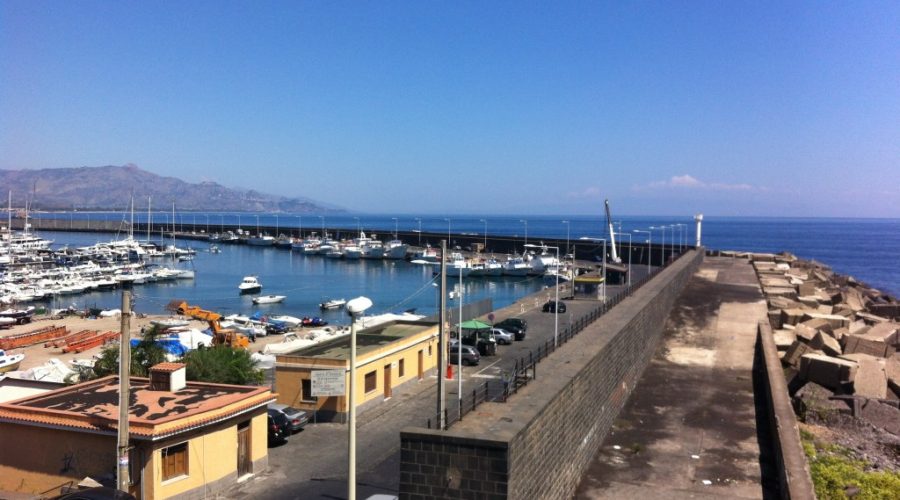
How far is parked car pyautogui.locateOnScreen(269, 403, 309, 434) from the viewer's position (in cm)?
→ 2005

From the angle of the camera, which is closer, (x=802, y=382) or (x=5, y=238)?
(x=802, y=382)

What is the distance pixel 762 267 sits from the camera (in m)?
62.8

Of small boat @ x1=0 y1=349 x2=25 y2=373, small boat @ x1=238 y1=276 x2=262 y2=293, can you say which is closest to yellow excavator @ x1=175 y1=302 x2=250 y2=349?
small boat @ x1=0 y1=349 x2=25 y2=373

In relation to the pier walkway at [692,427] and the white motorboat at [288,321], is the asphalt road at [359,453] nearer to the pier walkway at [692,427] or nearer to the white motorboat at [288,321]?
the pier walkway at [692,427]

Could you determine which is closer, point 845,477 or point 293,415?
point 845,477

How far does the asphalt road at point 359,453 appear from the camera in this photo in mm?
15828

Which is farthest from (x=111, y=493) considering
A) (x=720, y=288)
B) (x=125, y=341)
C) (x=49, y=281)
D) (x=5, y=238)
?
(x=5, y=238)

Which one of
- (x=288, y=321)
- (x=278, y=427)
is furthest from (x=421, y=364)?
(x=288, y=321)

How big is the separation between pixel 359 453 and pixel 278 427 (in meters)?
2.71

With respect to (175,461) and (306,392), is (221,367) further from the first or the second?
(175,461)

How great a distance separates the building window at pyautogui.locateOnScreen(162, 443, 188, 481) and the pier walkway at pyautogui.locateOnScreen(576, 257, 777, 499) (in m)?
8.56

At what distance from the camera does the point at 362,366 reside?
2223cm

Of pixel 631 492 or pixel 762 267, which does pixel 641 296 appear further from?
pixel 762 267

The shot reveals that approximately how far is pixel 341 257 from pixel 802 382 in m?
108
